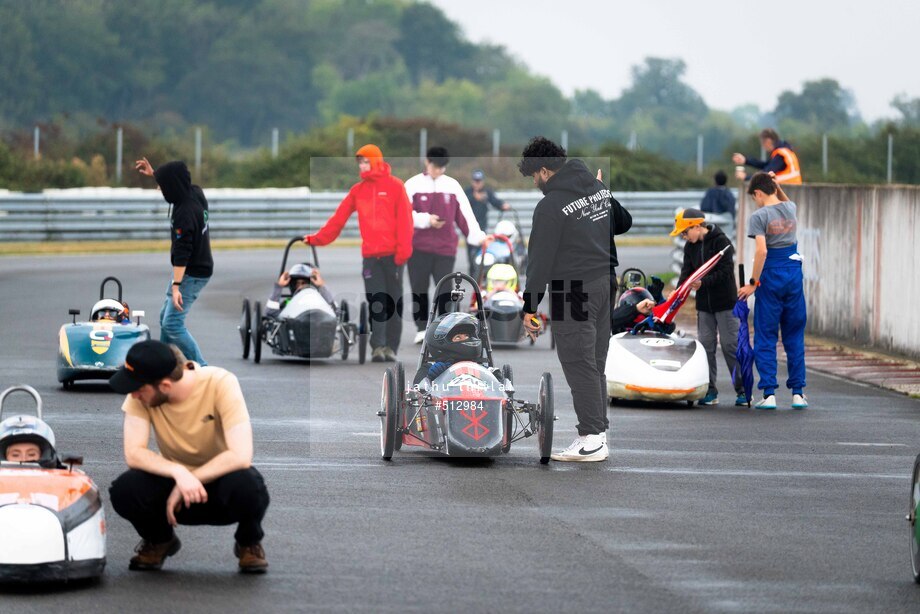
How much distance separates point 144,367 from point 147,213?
3017cm

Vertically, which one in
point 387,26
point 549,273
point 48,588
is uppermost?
point 387,26

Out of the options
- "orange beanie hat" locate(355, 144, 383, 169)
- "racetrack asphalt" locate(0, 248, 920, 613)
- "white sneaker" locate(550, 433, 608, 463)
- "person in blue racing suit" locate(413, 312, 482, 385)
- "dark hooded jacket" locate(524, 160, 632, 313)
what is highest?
"orange beanie hat" locate(355, 144, 383, 169)

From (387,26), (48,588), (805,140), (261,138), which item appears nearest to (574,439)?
(48,588)

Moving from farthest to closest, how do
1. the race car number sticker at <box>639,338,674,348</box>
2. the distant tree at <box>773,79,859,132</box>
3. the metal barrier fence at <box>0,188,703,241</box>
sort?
the distant tree at <box>773,79,859,132</box> → the metal barrier fence at <box>0,188,703,241</box> → the race car number sticker at <box>639,338,674,348</box>

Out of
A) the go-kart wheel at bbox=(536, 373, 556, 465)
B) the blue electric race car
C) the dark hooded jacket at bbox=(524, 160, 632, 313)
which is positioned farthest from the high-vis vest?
the go-kart wheel at bbox=(536, 373, 556, 465)

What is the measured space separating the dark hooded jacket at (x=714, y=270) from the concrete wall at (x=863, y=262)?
3659 millimetres

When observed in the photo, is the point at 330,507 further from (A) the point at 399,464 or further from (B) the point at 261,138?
(B) the point at 261,138

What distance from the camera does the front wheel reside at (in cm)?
1123

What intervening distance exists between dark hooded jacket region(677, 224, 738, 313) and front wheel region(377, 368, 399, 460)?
4.29m

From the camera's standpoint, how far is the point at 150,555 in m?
8.12

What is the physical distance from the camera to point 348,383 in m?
16.0

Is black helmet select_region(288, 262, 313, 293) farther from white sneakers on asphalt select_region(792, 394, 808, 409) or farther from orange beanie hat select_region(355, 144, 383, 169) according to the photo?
white sneakers on asphalt select_region(792, 394, 808, 409)

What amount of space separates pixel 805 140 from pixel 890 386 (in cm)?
4220

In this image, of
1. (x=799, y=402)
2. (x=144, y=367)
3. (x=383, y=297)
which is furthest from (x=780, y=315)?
(x=144, y=367)
